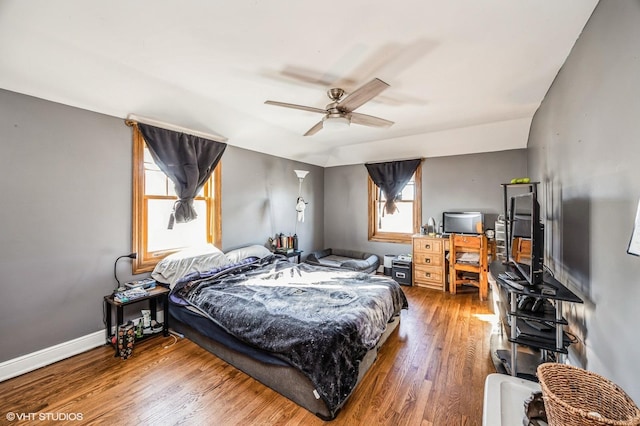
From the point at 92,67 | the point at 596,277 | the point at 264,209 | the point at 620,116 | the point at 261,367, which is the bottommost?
the point at 261,367

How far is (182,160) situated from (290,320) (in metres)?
2.40

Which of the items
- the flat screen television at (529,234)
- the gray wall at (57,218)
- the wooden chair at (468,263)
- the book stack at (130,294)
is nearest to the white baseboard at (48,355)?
the gray wall at (57,218)

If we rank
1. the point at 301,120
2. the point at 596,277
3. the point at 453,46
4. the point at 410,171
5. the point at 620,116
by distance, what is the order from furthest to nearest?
the point at 410,171 → the point at 301,120 → the point at 453,46 → the point at 596,277 → the point at 620,116

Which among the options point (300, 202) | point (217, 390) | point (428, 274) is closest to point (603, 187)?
point (217, 390)

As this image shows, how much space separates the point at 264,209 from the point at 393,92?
9.28 feet

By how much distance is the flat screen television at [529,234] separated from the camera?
1702mm

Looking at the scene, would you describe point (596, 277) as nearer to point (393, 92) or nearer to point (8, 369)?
point (393, 92)

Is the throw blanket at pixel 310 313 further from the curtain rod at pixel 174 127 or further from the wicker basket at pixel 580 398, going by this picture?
the curtain rod at pixel 174 127

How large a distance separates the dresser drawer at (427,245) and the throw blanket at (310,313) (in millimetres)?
1711

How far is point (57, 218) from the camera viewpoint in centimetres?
232

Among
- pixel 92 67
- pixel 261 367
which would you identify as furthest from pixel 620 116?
pixel 92 67

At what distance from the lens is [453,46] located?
1.89 m

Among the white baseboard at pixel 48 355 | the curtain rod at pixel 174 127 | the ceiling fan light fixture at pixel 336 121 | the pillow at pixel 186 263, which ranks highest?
the curtain rod at pixel 174 127

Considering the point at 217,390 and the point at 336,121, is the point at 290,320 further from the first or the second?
the point at 336,121
